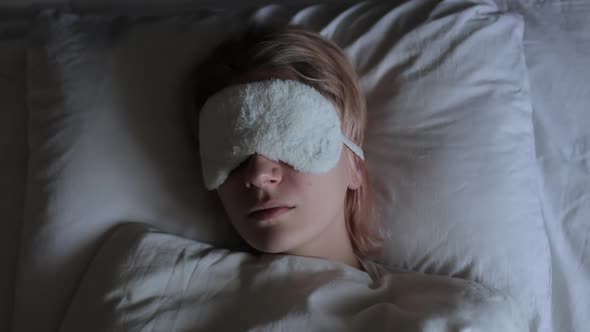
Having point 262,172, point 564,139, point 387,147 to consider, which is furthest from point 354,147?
point 564,139

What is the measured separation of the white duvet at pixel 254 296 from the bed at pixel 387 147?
30mm

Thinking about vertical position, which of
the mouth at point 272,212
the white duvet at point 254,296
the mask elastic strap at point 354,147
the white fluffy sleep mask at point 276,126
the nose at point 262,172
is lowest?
the white duvet at point 254,296

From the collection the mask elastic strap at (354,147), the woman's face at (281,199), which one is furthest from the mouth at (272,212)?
the mask elastic strap at (354,147)

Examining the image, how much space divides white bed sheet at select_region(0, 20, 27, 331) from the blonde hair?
47cm

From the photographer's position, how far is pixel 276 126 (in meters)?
0.97

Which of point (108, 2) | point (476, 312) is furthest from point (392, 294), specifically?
point (108, 2)

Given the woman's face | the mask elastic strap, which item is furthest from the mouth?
the mask elastic strap

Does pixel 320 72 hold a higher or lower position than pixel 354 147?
higher

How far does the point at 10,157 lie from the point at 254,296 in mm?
692

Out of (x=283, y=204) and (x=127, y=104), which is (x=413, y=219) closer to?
(x=283, y=204)

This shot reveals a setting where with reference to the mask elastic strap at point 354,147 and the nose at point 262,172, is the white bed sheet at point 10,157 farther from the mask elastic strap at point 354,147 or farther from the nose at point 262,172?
the mask elastic strap at point 354,147

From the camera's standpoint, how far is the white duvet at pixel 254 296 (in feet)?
2.95

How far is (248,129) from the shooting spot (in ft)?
3.22

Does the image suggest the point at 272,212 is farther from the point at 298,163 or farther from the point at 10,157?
the point at 10,157
